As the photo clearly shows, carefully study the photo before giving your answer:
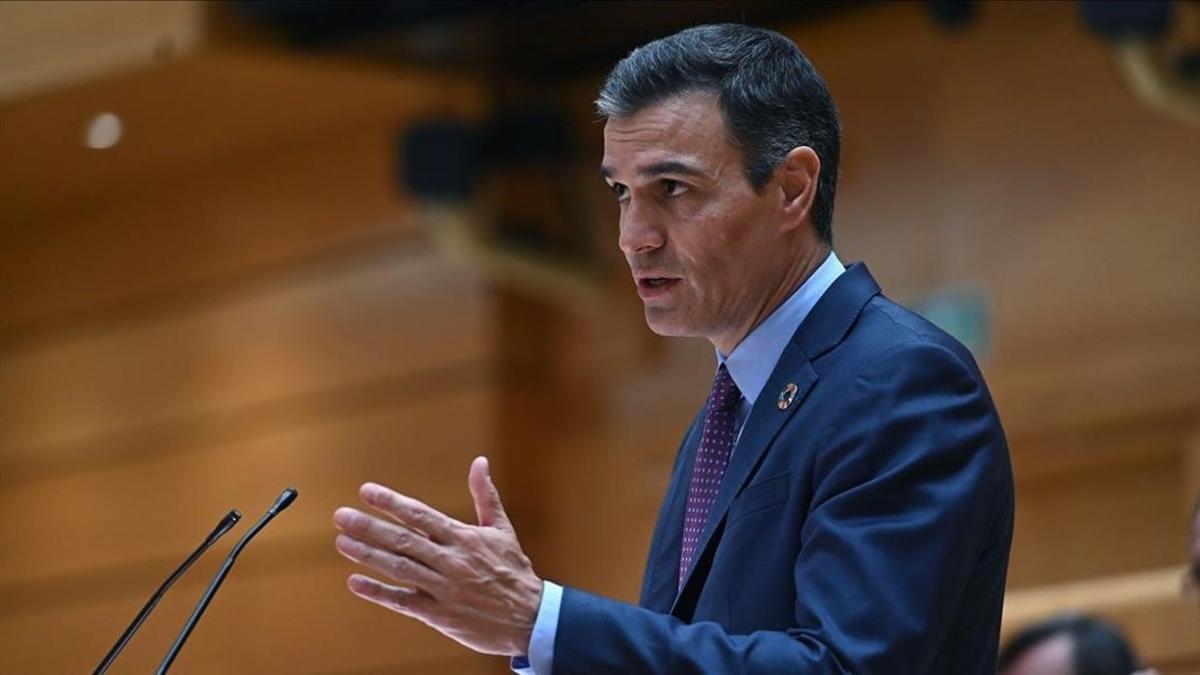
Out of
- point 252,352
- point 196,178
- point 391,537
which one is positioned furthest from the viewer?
point 196,178

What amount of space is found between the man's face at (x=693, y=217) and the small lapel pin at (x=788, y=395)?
0.12 m

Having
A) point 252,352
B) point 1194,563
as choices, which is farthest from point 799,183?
point 252,352

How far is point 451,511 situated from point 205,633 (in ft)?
12.5

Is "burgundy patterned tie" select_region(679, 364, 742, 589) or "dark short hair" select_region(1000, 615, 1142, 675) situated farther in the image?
"dark short hair" select_region(1000, 615, 1142, 675)

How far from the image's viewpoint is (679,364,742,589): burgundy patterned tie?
2174 millimetres

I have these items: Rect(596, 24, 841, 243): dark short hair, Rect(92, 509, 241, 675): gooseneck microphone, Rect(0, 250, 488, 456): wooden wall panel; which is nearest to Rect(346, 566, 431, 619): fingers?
Rect(92, 509, 241, 675): gooseneck microphone

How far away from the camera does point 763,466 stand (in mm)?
2020

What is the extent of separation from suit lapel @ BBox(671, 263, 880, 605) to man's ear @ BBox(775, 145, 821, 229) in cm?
8

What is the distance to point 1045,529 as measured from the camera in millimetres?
5066

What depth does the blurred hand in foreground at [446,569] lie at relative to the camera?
1752 millimetres

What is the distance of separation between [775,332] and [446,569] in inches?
20.7

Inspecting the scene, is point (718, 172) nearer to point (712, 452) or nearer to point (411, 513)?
point (712, 452)

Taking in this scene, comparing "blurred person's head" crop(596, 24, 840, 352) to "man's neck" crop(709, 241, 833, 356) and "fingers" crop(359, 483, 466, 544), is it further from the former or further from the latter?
"fingers" crop(359, 483, 466, 544)

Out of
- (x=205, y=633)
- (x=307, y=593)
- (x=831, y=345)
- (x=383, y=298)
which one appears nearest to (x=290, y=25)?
(x=383, y=298)
